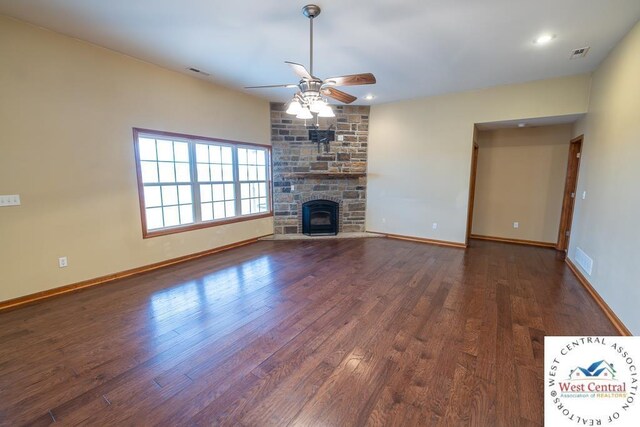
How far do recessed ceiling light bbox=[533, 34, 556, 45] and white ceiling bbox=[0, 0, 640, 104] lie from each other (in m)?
0.07

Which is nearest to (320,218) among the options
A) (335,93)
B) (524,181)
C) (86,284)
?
(335,93)

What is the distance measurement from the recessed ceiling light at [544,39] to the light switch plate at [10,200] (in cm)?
571

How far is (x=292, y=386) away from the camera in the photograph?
1.79 m

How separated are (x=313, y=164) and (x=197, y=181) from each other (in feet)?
7.81

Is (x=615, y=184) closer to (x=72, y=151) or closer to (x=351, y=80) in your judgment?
(x=351, y=80)

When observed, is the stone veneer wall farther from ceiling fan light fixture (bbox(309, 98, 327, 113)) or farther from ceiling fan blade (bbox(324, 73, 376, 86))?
ceiling fan blade (bbox(324, 73, 376, 86))

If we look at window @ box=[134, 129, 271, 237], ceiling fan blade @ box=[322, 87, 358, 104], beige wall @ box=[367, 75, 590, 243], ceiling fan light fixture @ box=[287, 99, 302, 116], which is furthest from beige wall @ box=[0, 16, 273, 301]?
A: beige wall @ box=[367, 75, 590, 243]

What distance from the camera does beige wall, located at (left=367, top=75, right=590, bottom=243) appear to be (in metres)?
4.29

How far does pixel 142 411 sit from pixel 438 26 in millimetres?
3933

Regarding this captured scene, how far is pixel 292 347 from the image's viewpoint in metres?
2.19

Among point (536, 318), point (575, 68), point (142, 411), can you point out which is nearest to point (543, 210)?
point (575, 68)

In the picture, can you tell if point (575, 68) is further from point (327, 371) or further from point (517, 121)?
point (327, 371)

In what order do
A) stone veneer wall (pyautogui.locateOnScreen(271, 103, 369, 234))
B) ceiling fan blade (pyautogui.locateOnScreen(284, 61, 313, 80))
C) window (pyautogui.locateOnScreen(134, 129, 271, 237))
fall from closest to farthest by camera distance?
ceiling fan blade (pyautogui.locateOnScreen(284, 61, 313, 80))
window (pyautogui.locateOnScreen(134, 129, 271, 237))
stone veneer wall (pyautogui.locateOnScreen(271, 103, 369, 234))

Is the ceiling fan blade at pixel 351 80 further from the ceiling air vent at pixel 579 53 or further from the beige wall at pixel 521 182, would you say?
the beige wall at pixel 521 182
